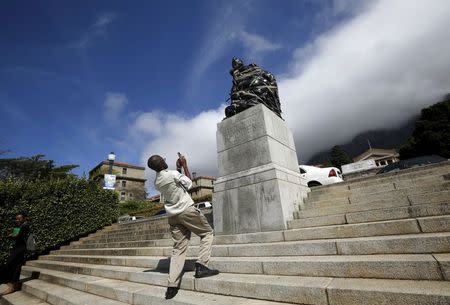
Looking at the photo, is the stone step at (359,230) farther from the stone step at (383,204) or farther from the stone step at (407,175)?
the stone step at (407,175)

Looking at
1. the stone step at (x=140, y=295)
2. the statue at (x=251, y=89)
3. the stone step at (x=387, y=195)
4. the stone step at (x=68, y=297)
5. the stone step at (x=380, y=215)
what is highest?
the statue at (x=251, y=89)

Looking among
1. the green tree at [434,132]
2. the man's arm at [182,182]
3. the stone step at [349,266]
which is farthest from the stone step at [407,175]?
the green tree at [434,132]

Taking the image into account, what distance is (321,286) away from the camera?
2422 mm

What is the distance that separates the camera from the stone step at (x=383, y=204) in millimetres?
3650

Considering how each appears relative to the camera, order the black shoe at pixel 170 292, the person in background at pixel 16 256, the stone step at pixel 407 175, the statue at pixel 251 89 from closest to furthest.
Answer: the black shoe at pixel 170 292
the stone step at pixel 407 175
the person in background at pixel 16 256
the statue at pixel 251 89

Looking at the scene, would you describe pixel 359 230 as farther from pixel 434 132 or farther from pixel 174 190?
pixel 434 132

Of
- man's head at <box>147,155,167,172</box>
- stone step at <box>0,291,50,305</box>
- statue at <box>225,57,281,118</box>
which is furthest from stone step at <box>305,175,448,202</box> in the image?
stone step at <box>0,291,50,305</box>

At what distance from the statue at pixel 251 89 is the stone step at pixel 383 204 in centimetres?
304

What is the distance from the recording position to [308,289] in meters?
2.46

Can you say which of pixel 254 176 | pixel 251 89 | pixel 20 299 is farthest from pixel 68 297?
pixel 251 89

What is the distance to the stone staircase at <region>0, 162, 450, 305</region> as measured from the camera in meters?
2.29

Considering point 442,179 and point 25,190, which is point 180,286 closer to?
point 442,179

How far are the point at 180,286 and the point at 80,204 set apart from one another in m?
12.8

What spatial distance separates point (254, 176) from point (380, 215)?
2.36m
